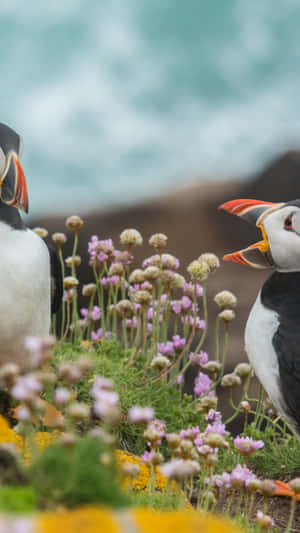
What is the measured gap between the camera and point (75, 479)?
0.97 m

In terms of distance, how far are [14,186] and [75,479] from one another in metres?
1.78

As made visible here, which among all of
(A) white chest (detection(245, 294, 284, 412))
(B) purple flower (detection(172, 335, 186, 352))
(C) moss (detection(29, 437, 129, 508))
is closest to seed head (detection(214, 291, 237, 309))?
(B) purple flower (detection(172, 335, 186, 352))

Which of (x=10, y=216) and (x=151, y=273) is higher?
(x=10, y=216)

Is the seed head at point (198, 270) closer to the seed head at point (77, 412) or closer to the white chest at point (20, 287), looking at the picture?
the white chest at point (20, 287)

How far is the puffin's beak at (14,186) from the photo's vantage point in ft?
8.18

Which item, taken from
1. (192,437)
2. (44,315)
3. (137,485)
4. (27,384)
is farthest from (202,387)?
(27,384)

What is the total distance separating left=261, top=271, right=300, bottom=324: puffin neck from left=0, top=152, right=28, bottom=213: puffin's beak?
55.9 inches

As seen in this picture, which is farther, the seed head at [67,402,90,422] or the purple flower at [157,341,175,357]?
the purple flower at [157,341,175,357]

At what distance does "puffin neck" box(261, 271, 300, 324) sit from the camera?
9.37 feet

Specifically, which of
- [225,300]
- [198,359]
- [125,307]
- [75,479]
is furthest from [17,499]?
[198,359]

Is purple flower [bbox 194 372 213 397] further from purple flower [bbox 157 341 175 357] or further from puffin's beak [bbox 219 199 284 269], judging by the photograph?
puffin's beak [bbox 219 199 284 269]

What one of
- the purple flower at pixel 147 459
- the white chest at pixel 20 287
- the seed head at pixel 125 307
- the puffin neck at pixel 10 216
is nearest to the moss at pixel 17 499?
the purple flower at pixel 147 459

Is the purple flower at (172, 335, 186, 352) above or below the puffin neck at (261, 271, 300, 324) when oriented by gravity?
below

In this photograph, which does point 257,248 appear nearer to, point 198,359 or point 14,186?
point 14,186
